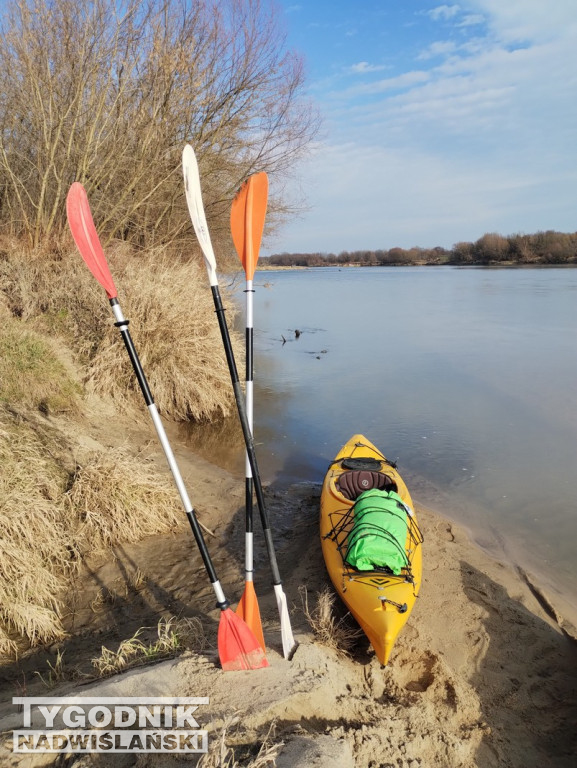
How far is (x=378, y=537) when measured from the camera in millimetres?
3510

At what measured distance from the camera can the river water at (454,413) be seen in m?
5.45

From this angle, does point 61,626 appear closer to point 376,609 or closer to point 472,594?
point 376,609

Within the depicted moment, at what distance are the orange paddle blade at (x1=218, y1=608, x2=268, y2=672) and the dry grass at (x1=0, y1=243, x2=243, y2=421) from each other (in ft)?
16.6

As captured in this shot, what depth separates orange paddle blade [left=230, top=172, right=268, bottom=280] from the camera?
8.68ft

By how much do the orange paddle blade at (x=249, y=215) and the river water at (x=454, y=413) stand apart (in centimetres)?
369

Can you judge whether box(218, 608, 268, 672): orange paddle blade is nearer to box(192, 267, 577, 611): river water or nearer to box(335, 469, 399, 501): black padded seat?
box(335, 469, 399, 501): black padded seat

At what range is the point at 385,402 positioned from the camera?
380 inches

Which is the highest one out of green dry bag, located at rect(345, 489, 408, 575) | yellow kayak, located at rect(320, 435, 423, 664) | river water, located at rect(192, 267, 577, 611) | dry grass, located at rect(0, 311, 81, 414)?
dry grass, located at rect(0, 311, 81, 414)

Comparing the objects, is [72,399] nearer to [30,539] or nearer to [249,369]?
[30,539]

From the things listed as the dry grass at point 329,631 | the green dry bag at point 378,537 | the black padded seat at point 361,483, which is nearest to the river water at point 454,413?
the black padded seat at point 361,483

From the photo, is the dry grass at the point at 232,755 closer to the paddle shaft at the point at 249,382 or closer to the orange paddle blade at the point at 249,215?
the paddle shaft at the point at 249,382

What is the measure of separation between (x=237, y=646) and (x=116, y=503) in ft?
6.98

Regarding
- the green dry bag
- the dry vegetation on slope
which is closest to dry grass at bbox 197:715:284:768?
the green dry bag

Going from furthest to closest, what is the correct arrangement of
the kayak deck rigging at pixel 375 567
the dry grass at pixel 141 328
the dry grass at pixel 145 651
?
1. the dry grass at pixel 141 328
2. the kayak deck rigging at pixel 375 567
3. the dry grass at pixel 145 651
